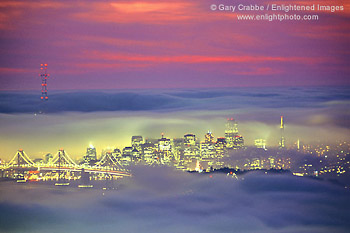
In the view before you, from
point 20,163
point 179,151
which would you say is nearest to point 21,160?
point 20,163

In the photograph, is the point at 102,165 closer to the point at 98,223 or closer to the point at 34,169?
the point at 34,169

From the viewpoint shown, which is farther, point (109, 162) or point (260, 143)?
point (260, 143)

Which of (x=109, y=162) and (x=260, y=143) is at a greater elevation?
(x=260, y=143)

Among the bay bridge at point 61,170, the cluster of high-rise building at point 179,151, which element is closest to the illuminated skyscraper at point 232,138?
the cluster of high-rise building at point 179,151

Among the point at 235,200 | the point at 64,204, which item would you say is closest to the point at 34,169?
the point at 64,204

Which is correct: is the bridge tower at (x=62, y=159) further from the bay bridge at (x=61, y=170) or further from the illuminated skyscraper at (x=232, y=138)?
the illuminated skyscraper at (x=232, y=138)

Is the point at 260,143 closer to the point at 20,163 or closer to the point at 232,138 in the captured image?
the point at 232,138

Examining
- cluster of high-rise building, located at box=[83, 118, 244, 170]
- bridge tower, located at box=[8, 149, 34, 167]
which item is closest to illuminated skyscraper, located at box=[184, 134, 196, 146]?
cluster of high-rise building, located at box=[83, 118, 244, 170]
